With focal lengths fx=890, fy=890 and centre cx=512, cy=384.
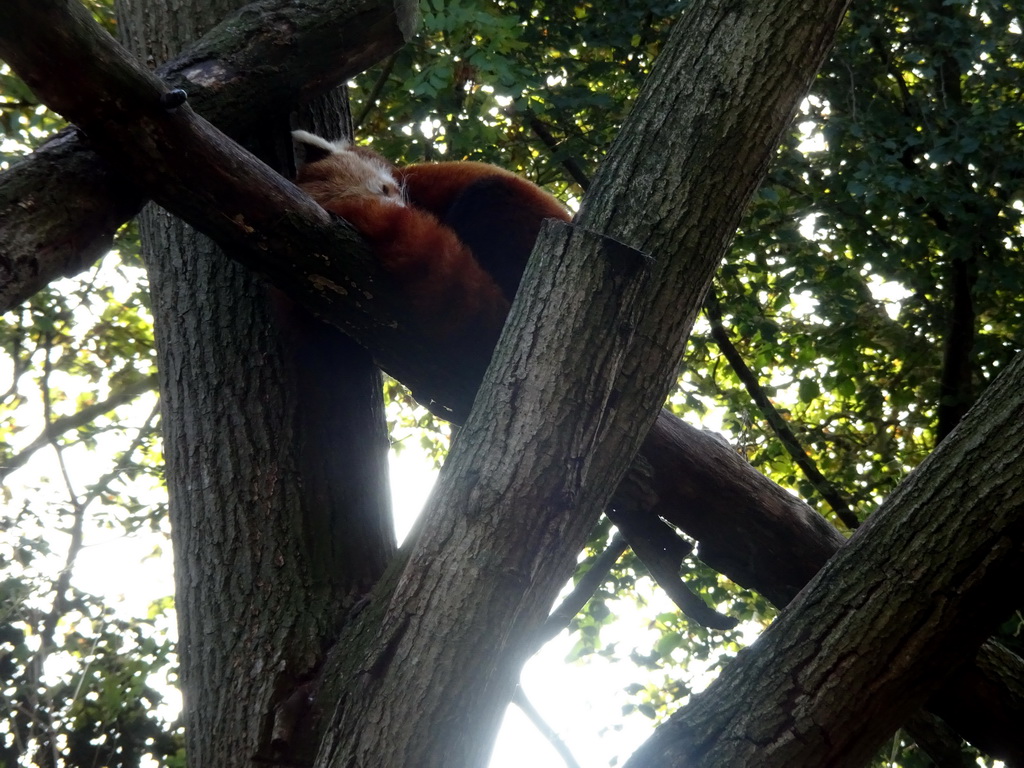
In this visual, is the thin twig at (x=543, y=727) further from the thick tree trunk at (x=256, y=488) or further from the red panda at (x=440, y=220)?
the red panda at (x=440, y=220)

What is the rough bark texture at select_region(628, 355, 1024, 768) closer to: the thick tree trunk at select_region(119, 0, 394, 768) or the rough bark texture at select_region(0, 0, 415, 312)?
the thick tree trunk at select_region(119, 0, 394, 768)

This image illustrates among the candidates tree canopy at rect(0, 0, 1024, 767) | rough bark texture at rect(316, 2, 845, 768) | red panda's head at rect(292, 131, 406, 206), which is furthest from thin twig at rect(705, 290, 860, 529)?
rough bark texture at rect(316, 2, 845, 768)

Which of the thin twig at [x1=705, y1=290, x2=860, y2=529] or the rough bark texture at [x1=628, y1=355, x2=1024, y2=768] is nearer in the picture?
the rough bark texture at [x1=628, y1=355, x2=1024, y2=768]

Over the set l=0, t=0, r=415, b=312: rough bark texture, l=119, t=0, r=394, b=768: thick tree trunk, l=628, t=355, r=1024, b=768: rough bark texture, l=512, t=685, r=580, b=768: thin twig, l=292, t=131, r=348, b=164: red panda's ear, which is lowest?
l=628, t=355, r=1024, b=768: rough bark texture

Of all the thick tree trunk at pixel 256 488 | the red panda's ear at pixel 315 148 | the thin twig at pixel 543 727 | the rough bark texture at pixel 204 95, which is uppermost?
the red panda's ear at pixel 315 148

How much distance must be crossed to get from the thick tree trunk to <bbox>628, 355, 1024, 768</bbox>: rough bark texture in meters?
0.85

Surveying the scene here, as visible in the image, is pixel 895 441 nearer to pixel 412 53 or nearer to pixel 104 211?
pixel 412 53

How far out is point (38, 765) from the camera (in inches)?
135

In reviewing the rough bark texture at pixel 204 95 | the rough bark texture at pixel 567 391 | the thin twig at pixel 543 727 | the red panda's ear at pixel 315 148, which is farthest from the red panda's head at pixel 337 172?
the thin twig at pixel 543 727

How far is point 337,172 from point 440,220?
63 cm

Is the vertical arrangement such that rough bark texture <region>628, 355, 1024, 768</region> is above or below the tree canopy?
Answer: below

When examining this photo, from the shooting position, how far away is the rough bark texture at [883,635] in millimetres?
1756

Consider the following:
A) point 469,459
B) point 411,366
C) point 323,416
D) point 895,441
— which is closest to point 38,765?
point 323,416

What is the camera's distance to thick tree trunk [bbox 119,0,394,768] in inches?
82.8
